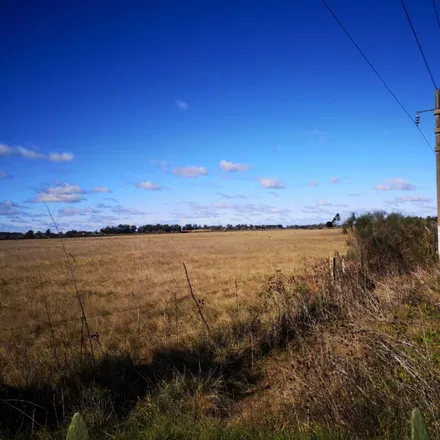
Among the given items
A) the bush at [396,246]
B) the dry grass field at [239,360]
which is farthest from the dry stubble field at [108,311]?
the bush at [396,246]

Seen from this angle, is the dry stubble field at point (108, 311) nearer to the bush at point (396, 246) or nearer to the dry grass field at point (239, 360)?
the dry grass field at point (239, 360)

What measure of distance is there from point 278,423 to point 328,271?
772cm

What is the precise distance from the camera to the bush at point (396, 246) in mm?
13195

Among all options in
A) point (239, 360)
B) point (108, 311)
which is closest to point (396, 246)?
point (239, 360)

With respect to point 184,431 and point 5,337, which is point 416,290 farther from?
point 5,337

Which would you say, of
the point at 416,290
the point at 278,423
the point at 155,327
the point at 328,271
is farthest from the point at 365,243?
the point at 278,423

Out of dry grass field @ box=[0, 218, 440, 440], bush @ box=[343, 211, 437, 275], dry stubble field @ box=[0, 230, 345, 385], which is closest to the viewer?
dry grass field @ box=[0, 218, 440, 440]

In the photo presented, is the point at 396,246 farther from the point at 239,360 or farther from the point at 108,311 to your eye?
the point at 108,311

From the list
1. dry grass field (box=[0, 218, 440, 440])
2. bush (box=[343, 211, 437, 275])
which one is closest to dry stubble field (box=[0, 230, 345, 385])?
dry grass field (box=[0, 218, 440, 440])

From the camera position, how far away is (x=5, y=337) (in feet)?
33.7

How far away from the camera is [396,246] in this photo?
618 inches

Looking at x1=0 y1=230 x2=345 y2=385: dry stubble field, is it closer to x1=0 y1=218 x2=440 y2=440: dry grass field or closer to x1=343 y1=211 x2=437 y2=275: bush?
x1=0 y1=218 x2=440 y2=440: dry grass field

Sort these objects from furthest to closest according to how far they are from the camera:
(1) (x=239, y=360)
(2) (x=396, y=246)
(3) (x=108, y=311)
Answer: (2) (x=396, y=246) → (3) (x=108, y=311) → (1) (x=239, y=360)

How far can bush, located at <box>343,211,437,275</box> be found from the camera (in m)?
13.2
